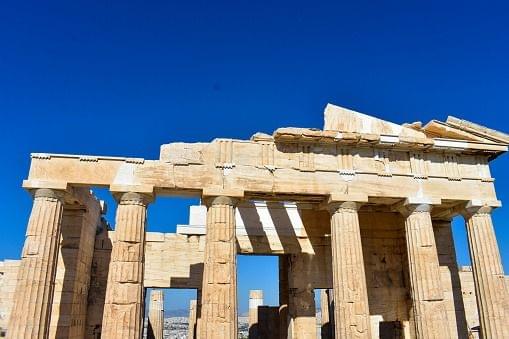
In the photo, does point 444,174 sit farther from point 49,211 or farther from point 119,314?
point 49,211

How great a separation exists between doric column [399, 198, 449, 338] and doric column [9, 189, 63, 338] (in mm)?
11266

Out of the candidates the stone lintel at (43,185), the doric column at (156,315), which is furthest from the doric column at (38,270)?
the doric column at (156,315)

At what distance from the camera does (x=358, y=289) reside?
13.7 meters

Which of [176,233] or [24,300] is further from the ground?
[176,233]

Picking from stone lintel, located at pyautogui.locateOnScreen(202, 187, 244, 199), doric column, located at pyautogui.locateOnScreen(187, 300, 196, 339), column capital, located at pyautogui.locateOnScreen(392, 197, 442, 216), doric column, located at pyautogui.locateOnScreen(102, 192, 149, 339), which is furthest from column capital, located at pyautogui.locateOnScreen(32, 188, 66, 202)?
doric column, located at pyautogui.locateOnScreen(187, 300, 196, 339)

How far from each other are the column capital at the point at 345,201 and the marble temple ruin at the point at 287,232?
47 millimetres

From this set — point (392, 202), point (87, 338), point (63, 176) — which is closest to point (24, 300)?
point (63, 176)

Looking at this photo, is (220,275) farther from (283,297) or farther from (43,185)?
(283,297)

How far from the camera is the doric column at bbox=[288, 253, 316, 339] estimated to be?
655 inches

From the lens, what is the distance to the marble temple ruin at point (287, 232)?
12.9m

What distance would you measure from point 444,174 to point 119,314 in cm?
1174

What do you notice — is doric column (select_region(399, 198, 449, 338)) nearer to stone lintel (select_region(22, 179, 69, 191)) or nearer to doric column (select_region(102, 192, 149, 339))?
doric column (select_region(102, 192, 149, 339))

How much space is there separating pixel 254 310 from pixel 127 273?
44.1 ft

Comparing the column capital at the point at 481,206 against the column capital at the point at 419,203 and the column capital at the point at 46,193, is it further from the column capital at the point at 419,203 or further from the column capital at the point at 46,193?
the column capital at the point at 46,193
